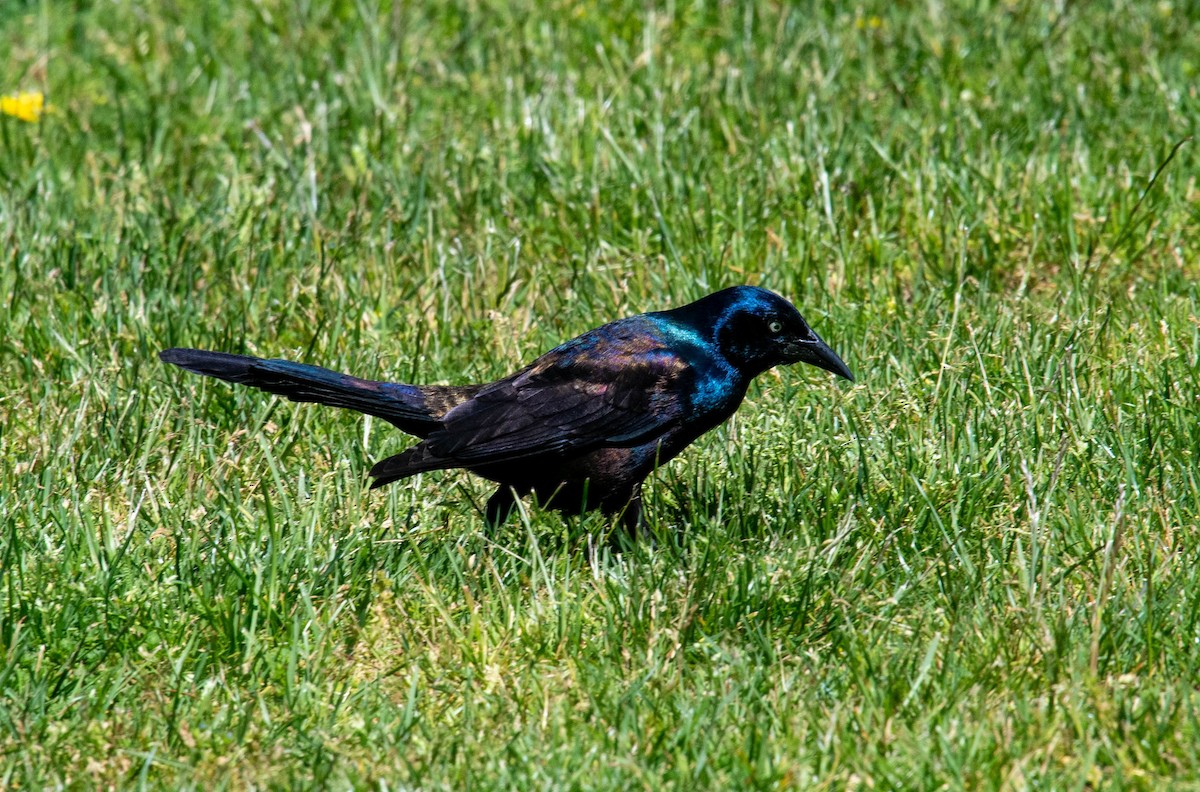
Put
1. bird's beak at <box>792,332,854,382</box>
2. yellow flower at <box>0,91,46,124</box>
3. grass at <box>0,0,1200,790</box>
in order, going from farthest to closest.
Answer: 1. yellow flower at <box>0,91,46,124</box>
2. bird's beak at <box>792,332,854,382</box>
3. grass at <box>0,0,1200,790</box>

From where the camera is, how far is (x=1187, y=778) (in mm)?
2992

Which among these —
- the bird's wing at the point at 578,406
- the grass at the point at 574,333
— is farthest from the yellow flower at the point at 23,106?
the bird's wing at the point at 578,406

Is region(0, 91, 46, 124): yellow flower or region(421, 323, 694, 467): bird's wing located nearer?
region(421, 323, 694, 467): bird's wing

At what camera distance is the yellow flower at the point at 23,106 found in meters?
6.85

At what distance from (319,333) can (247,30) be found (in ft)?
9.81

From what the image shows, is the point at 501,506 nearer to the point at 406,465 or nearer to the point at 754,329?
the point at 406,465

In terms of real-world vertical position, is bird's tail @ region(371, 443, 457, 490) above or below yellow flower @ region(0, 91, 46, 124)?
below

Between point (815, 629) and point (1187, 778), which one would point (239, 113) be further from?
point (1187, 778)

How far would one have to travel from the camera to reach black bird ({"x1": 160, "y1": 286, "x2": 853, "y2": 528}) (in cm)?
419

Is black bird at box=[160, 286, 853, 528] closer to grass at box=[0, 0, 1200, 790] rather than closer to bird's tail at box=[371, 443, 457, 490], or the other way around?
bird's tail at box=[371, 443, 457, 490]

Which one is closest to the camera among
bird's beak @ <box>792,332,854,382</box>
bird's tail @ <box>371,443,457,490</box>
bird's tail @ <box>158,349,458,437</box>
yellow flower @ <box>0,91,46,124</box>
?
bird's tail @ <box>371,443,457,490</box>

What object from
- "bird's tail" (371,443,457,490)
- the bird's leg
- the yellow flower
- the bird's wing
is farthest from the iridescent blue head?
the yellow flower

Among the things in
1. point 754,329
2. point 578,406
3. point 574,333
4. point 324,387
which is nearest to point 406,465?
point 324,387

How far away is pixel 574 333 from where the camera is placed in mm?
5453
